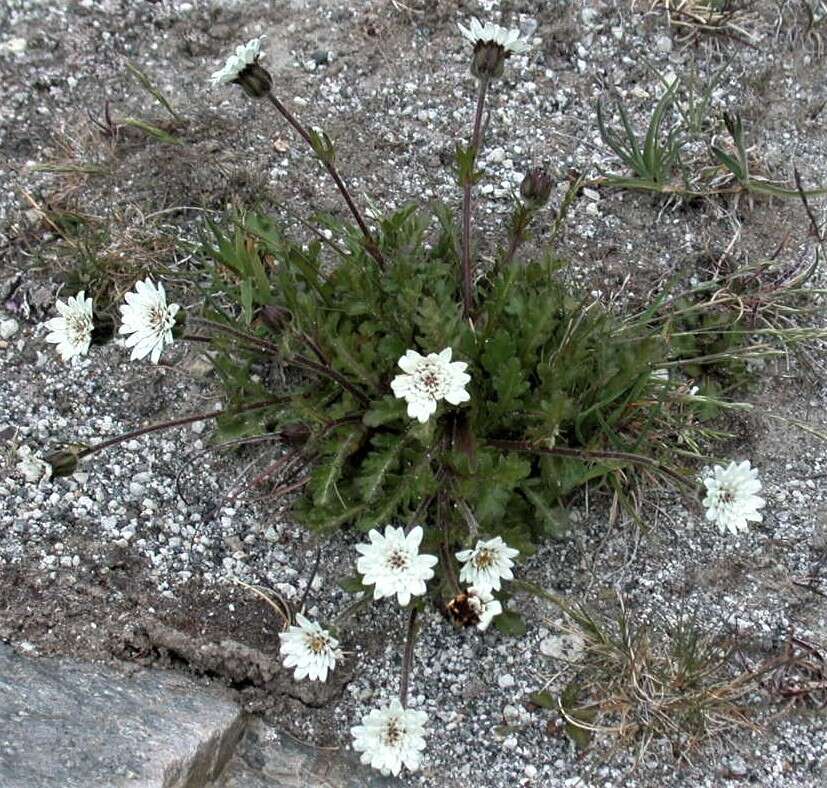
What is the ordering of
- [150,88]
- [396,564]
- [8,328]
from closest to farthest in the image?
[396,564], [8,328], [150,88]

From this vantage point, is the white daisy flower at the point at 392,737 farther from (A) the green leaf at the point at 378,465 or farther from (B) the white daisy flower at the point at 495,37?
(B) the white daisy flower at the point at 495,37

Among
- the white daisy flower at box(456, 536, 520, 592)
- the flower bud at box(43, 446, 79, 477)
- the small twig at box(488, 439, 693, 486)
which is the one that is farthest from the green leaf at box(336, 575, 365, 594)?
the flower bud at box(43, 446, 79, 477)

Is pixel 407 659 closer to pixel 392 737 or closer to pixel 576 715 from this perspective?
pixel 392 737

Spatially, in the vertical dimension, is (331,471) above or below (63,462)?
above

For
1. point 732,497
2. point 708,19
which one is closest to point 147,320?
point 732,497

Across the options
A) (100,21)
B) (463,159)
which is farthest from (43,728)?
(100,21)

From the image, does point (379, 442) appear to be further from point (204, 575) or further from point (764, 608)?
point (764, 608)

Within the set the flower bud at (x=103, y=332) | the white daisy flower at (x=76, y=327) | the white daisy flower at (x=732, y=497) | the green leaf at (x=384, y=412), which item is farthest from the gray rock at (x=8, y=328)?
the white daisy flower at (x=732, y=497)

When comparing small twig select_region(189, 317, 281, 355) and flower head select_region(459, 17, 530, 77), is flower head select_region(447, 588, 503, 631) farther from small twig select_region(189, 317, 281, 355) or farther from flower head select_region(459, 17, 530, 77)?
flower head select_region(459, 17, 530, 77)
